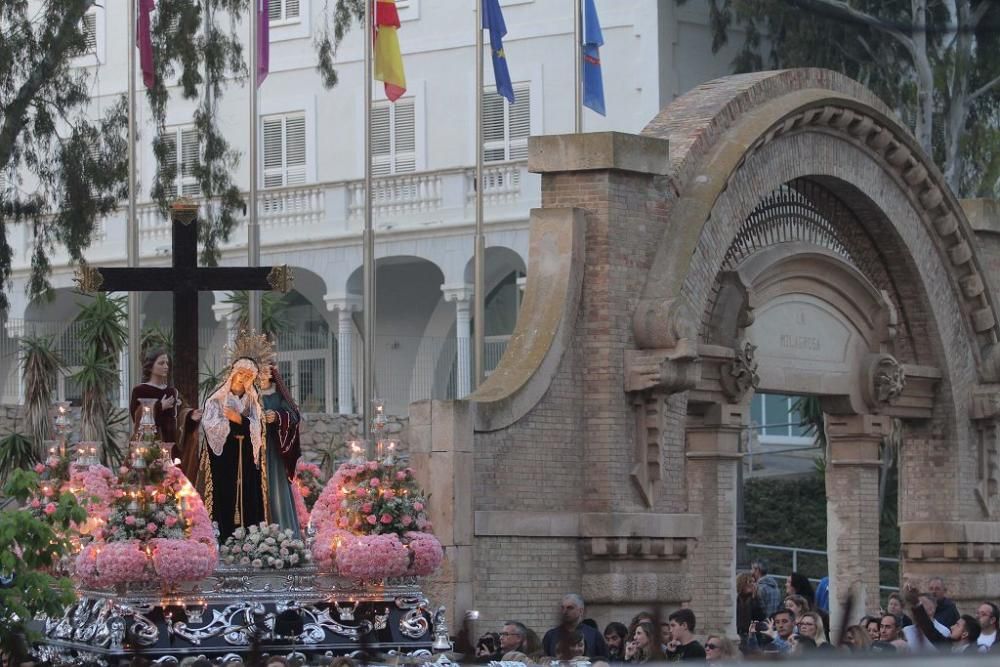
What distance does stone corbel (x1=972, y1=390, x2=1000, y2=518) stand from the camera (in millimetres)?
26188

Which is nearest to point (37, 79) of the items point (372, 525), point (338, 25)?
point (338, 25)

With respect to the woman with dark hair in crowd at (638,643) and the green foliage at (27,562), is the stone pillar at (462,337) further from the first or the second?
the green foliage at (27,562)

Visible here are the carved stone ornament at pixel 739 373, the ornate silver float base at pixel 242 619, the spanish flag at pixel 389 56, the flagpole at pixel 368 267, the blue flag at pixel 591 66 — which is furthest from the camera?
the blue flag at pixel 591 66

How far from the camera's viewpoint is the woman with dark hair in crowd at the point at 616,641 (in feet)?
58.0

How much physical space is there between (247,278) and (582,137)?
4488mm

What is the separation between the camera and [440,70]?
1619 inches

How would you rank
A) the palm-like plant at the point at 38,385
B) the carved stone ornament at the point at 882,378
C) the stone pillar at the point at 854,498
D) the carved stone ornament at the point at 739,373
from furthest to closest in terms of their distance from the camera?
the palm-like plant at the point at 38,385 → the stone pillar at the point at 854,498 → the carved stone ornament at the point at 882,378 → the carved stone ornament at the point at 739,373

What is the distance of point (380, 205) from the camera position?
3925 cm

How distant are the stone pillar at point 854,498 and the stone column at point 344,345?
10.6m

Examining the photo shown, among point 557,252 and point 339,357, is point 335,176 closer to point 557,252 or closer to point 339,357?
point 339,357

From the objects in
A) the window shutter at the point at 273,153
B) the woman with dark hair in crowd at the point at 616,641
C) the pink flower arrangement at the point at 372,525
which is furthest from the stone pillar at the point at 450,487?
the window shutter at the point at 273,153

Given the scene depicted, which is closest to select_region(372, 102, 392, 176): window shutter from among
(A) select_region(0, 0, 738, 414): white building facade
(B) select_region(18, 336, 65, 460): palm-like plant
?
(A) select_region(0, 0, 738, 414): white building facade

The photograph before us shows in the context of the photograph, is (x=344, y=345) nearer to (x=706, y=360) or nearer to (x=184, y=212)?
(x=706, y=360)

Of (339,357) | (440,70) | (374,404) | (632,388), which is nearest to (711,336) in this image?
(632,388)
